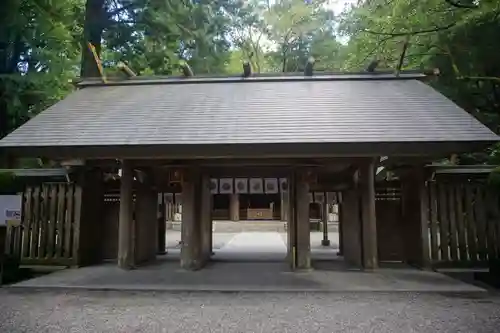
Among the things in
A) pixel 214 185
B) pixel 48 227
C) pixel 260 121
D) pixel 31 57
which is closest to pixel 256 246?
pixel 214 185

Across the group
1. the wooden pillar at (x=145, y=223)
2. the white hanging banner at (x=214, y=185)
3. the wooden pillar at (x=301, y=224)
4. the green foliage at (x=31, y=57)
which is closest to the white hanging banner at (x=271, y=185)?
the wooden pillar at (x=301, y=224)

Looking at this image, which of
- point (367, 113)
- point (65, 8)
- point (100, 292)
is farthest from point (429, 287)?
point (65, 8)

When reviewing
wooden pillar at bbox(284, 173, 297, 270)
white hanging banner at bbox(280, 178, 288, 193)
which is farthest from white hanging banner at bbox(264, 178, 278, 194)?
wooden pillar at bbox(284, 173, 297, 270)

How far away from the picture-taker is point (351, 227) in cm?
982

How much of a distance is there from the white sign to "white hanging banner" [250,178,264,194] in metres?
5.02

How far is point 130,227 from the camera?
893 centimetres

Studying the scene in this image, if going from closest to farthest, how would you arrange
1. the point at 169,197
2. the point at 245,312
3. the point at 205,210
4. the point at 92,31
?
the point at 245,312 → the point at 205,210 → the point at 169,197 → the point at 92,31

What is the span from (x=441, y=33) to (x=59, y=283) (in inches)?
427

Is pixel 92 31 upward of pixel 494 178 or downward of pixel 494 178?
upward

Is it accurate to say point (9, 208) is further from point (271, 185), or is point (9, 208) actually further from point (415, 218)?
point (415, 218)

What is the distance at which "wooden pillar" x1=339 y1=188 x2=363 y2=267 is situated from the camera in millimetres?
9172

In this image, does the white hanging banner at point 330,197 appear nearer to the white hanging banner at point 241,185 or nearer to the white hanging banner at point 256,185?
the white hanging banner at point 256,185

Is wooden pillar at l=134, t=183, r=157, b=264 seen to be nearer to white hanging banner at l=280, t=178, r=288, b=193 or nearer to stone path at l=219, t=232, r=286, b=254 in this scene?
stone path at l=219, t=232, r=286, b=254

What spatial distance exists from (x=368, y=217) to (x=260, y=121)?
3.31 m
